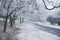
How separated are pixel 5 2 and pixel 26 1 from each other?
204cm

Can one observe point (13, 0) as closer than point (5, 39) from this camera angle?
No

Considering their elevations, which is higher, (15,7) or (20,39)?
(15,7)

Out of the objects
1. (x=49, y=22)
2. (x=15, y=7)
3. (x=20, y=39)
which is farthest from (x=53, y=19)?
(x=20, y=39)

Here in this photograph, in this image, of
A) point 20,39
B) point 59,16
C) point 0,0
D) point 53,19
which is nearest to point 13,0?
point 0,0

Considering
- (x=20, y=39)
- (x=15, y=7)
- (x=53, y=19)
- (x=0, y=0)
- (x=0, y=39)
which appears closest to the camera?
(x=0, y=39)

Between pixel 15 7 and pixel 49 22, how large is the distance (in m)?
20.8

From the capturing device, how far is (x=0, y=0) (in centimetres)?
1170

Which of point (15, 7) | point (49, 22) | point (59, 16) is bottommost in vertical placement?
point (49, 22)

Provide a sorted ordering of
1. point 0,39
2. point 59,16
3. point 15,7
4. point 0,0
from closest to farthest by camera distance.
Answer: point 0,39 → point 0,0 → point 15,7 → point 59,16

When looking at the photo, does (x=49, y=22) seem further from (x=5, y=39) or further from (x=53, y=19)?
(x=5, y=39)

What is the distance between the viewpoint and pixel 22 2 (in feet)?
39.4

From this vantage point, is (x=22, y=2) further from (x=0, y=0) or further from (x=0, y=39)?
(x=0, y=39)

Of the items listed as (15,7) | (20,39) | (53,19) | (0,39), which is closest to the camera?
(0,39)

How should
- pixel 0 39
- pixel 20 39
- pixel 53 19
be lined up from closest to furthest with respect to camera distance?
pixel 0 39, pixel 20 39, pixel 53 19
